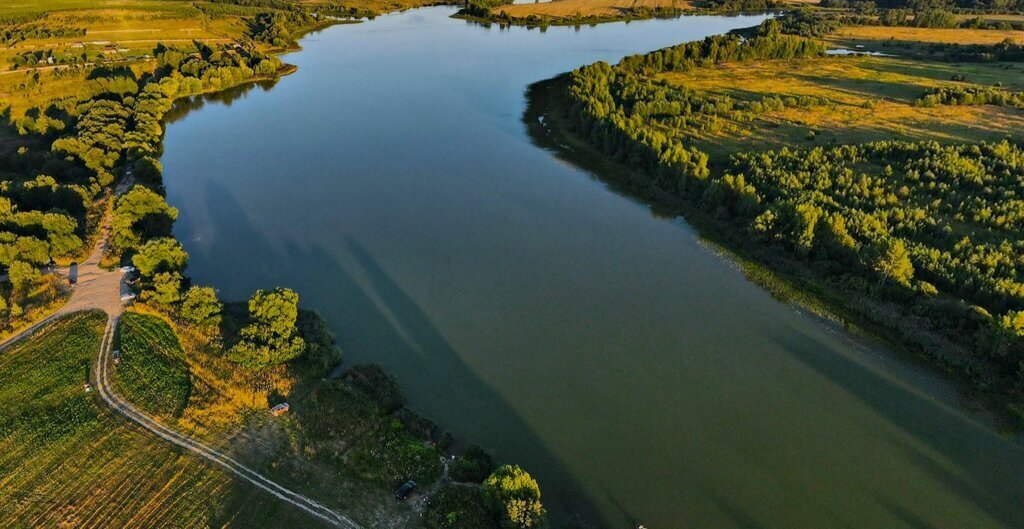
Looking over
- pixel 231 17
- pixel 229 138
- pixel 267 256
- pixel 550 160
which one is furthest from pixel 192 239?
pixel 231 17

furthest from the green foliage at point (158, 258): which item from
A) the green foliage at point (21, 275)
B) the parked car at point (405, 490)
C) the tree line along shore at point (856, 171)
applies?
the tree line along shore at point (856, 171)

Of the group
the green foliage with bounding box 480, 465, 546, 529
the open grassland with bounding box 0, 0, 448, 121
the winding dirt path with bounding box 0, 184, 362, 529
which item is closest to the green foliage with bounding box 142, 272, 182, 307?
the winding dirt path with bounding box 0, 184, 362, 529

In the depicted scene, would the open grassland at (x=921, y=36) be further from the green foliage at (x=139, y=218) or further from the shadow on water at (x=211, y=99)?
the green foliage at (x=139, y=218)

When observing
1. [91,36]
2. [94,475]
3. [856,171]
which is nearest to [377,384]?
[94,475]

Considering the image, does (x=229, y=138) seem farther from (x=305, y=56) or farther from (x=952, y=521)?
(x=952, y=521)

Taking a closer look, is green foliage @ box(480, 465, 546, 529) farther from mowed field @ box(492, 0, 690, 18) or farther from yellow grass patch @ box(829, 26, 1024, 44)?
mowed field @ box(492, 0, 690, 18)

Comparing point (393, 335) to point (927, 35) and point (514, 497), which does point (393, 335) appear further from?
point (927, 35)
